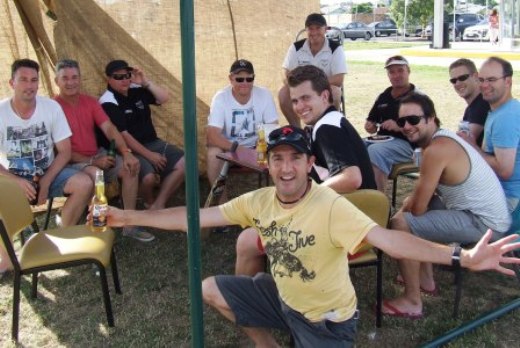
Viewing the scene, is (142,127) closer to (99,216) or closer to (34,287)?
(34,287)

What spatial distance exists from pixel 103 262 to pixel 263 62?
4.35m

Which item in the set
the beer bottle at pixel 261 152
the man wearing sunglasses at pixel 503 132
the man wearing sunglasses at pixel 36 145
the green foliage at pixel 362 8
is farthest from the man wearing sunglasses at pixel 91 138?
the green foliage at pixel 362 8

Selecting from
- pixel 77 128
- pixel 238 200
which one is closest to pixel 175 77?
pixel 77 128

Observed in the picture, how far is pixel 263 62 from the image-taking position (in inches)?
272

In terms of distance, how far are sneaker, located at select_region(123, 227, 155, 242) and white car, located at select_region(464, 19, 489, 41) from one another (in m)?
29.4

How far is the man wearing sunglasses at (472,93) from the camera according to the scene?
419cm

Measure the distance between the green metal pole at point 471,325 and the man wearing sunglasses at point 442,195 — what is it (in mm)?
324

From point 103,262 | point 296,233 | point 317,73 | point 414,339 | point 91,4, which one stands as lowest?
point 414,339

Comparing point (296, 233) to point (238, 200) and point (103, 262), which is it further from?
point (103, 262)

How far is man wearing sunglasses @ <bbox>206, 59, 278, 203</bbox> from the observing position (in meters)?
4.94

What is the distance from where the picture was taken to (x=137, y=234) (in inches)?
185

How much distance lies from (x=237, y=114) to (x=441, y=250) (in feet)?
10.8

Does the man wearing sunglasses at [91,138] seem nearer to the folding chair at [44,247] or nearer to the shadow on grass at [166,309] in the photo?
the shadow on grass at [166,309]

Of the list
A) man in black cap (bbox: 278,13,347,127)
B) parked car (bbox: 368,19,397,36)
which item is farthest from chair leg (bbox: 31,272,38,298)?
parked car (bbox: 368,19,397,36)
